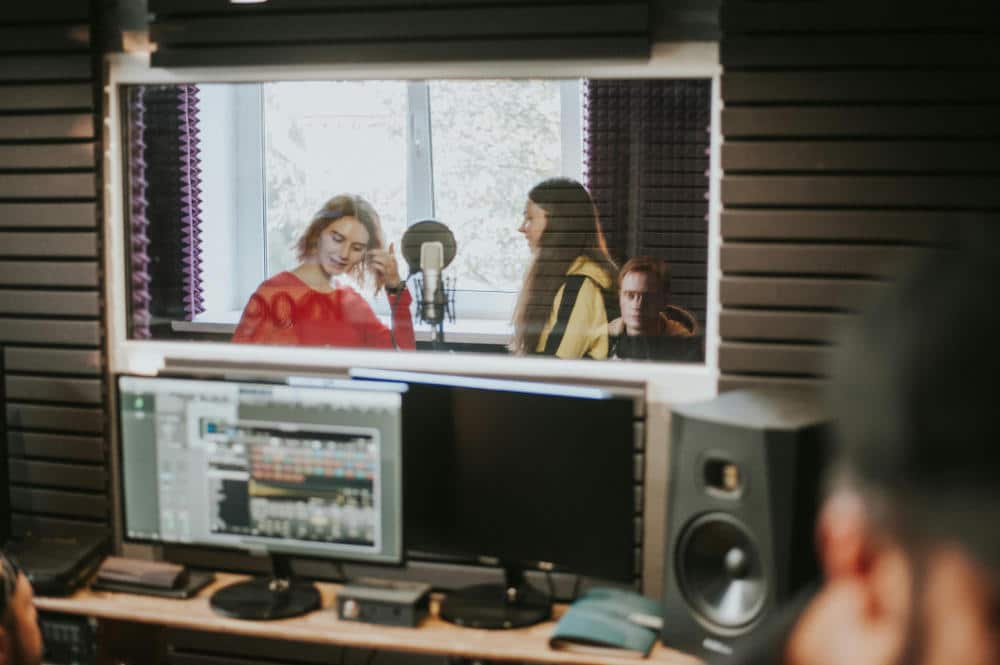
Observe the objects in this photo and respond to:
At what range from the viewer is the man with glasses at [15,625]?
1741 millimetres

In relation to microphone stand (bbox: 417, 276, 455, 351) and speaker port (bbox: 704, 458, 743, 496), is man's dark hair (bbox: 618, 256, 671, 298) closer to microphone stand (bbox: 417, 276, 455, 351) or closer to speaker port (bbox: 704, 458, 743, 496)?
microphone stand (bbox: 417, 276, 455, 351)

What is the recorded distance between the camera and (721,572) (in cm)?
224

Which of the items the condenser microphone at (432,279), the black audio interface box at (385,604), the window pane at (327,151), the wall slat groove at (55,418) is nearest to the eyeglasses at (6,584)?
the black audio interface box at (385,604)

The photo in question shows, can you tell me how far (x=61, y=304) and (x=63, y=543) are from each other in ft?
2.53

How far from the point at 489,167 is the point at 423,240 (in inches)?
26.3

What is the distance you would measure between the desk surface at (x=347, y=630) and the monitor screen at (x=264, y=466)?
180 millimetres

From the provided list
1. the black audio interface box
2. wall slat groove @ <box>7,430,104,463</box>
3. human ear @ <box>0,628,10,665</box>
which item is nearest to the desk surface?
the black audio interface box

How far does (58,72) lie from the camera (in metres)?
3.19

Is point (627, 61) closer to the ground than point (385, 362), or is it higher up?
higher up

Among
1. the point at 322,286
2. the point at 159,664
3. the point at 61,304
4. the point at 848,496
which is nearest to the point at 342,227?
the point at 322,286

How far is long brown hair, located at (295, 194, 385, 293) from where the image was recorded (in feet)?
12.0

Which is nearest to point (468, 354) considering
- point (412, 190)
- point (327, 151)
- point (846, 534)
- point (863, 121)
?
point (863, 121)

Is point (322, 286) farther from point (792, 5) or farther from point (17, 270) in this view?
point (792, 5)

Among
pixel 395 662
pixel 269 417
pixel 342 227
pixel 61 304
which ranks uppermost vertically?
pixel 342 227
